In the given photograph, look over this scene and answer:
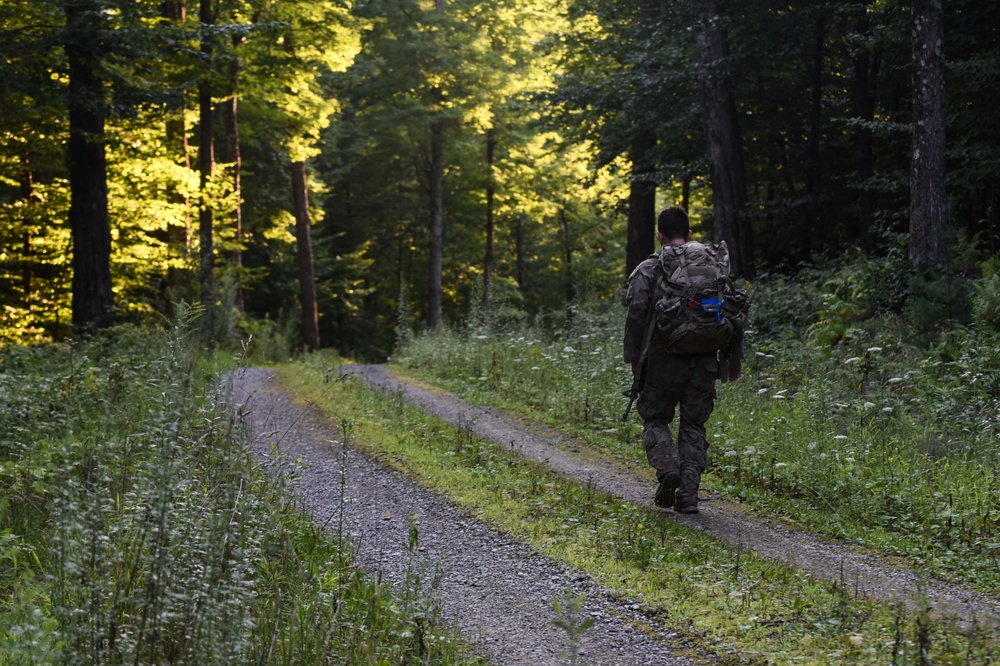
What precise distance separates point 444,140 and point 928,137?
1924 centimetres

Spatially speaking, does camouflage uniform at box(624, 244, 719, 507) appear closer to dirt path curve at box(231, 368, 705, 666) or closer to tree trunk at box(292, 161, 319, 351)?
dirt path curve at box(231, 368, 705, 666)

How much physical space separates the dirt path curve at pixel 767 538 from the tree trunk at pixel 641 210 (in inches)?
502

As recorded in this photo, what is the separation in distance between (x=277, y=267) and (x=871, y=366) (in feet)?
79.3

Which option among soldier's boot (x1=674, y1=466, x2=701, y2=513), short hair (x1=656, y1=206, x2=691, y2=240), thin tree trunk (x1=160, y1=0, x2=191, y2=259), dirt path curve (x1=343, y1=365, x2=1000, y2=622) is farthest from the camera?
thin tree trunk (x1=160, y1=0, x2=191, y2=259)

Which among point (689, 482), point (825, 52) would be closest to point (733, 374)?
point (689, 482)

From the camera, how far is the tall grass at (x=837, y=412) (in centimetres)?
640

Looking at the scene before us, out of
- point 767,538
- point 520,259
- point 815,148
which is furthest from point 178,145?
point 520,259

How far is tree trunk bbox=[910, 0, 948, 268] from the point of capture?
11.9m

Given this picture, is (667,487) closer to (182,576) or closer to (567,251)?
(182,576)

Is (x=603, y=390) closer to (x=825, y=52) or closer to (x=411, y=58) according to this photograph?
(x=825, y=52)

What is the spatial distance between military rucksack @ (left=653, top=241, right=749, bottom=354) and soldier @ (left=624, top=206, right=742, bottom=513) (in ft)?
0.27

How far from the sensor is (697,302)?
6.41 metres

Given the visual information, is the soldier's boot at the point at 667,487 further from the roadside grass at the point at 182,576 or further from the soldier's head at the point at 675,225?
the roadside grass at the point at 182,576

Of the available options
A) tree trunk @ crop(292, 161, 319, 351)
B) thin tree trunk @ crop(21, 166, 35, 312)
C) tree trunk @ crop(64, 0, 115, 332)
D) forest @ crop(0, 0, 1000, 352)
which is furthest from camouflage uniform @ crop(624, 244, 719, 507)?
tree trunk @ crop(292, 161, 319, 351)
